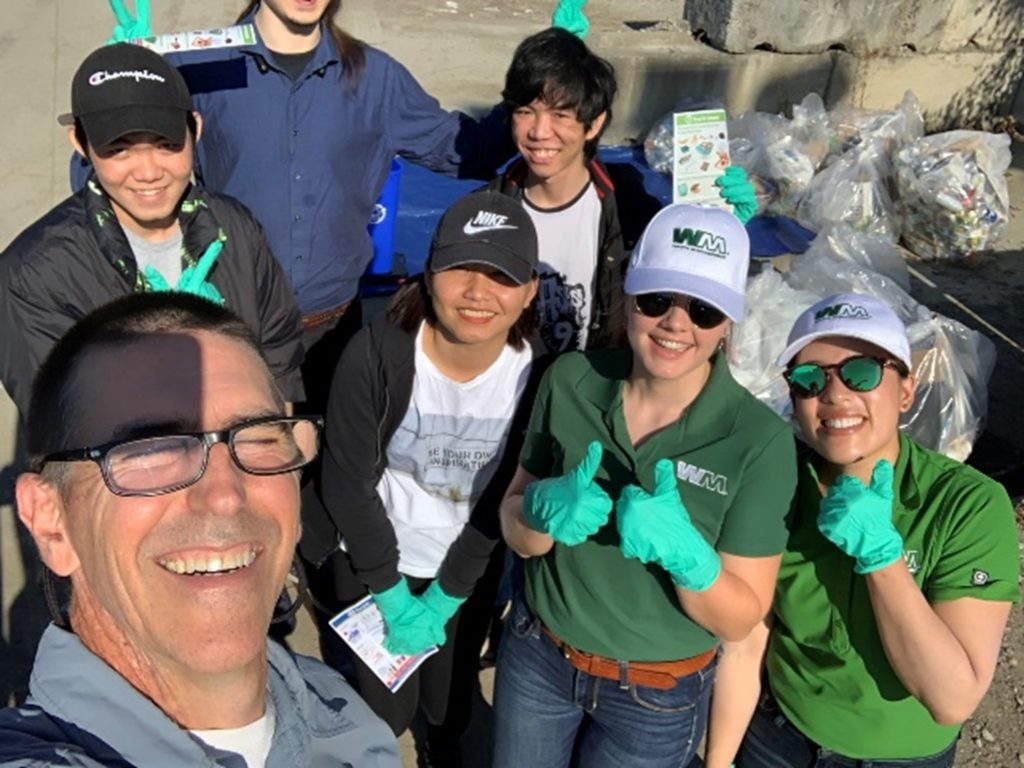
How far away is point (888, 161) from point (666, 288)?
18.2 feet

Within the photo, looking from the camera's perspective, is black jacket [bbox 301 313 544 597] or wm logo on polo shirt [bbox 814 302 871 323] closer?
wm logo on polo shirt [bbox 814 302 871 323]

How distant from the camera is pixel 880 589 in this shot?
1.86 metres

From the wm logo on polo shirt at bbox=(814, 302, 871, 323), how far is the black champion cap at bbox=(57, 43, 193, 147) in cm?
170

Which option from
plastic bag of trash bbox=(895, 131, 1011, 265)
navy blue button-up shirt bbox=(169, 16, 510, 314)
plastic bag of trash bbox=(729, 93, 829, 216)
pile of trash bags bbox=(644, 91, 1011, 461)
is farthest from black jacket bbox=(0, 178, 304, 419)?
plastic bag of trash bbox=(895, 131, 1011, 265)

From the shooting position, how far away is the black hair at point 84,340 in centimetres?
140

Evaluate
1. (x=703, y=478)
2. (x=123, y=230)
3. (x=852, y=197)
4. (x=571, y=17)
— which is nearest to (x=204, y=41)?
(x=123, y=230)

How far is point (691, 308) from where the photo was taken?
208cm

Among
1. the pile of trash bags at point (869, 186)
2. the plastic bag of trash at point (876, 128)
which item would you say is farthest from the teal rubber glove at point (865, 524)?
the plastic bag of trash at point (876, 128)

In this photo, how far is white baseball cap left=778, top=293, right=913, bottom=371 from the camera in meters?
2.00

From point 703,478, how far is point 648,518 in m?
0.22

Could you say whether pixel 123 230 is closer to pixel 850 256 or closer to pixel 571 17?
pixel 571 17

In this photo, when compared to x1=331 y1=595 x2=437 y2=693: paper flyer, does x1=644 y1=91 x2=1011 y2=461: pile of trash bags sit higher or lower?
higher

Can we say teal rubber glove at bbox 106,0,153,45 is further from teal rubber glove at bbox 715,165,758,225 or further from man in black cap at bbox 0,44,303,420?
teal rubber glove at bbox 715,165,758,225

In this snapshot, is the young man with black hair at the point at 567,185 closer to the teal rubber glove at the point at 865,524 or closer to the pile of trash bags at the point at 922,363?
the teal rubber glove at the point at 865,524
